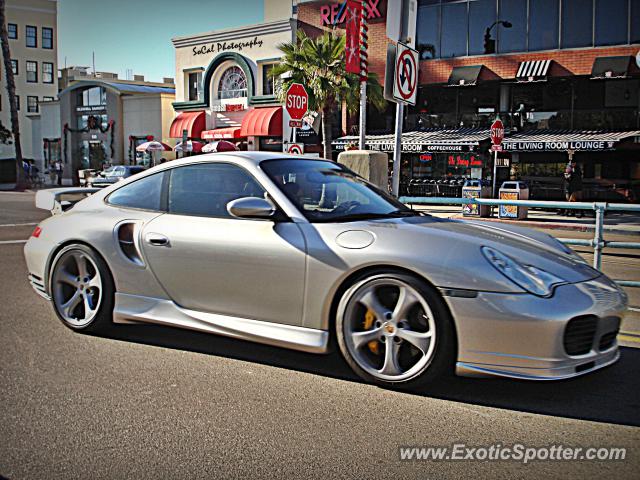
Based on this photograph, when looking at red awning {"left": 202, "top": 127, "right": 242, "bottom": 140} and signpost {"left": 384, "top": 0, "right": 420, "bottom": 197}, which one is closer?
signpost {"left": 384, "top": 0, "right": 420, "bottom": 197}

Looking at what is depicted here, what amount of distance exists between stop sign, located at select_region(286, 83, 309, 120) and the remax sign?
18649 millimetres

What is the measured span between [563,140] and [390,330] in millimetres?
23994

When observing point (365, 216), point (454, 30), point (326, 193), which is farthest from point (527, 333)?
point (454, 30)

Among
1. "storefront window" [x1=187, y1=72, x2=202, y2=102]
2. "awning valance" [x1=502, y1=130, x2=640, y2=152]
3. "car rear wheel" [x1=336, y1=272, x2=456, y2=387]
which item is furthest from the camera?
"storefront window" [x1=187, y1=72, x2=202, y2=102]

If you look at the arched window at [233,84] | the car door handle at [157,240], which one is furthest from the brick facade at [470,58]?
the car door handle at [157,240]

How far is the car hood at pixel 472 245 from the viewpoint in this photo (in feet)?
13.3

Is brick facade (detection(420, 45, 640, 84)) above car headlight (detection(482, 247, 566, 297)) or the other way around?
above

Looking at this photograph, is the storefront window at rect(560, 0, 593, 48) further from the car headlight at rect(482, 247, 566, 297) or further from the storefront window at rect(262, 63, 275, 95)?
the car headlight at rect(482, 247, 566, 297)

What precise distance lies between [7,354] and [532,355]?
138 inches

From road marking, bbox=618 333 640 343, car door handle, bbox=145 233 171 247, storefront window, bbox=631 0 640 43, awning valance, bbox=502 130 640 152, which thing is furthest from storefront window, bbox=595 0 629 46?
car door handle, bbox=145 233 171 247

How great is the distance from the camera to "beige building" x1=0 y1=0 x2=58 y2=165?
247 feet

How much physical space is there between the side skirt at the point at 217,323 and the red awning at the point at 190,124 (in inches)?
1395

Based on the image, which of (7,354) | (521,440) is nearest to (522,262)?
(521,440)

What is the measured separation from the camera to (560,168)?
90.8ft
